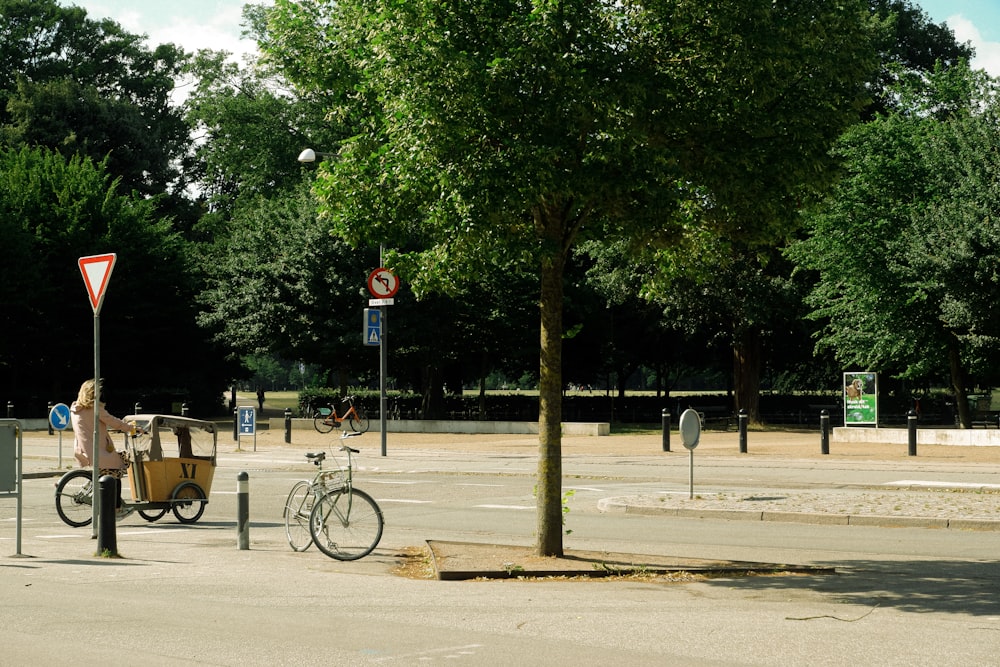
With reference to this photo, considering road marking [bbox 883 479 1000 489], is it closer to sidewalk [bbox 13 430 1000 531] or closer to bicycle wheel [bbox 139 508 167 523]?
sidewalk [bbox 13 430 1000 531]

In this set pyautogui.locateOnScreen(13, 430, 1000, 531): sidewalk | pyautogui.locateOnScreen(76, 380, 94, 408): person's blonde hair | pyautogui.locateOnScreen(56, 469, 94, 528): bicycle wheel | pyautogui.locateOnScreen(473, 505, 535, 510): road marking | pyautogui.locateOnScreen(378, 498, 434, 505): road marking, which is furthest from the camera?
pyautogui.locateOnScreen(378, 498, 434, 505): road marking

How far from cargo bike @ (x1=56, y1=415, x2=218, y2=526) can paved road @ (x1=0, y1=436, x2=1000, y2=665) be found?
1.02 feet

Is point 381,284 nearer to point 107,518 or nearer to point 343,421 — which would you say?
point 343,421

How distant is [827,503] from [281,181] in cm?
5235

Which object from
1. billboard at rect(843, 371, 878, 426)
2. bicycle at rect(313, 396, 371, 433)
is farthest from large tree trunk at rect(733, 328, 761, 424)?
bicycle at rect(313, 396, 371, 433)

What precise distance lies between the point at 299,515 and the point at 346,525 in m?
0.69

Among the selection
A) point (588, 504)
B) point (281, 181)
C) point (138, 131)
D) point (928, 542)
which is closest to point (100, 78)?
point (138, 131)

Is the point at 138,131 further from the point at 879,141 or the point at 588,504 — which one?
the point at 588,504

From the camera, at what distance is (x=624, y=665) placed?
22.1 feet

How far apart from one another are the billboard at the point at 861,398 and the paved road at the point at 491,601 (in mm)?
18222

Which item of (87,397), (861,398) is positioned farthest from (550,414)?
(861,398)

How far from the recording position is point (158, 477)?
1477 cm

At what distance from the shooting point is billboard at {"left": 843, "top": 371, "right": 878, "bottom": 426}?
3278 centimetres

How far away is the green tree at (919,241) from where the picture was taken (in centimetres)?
3297
